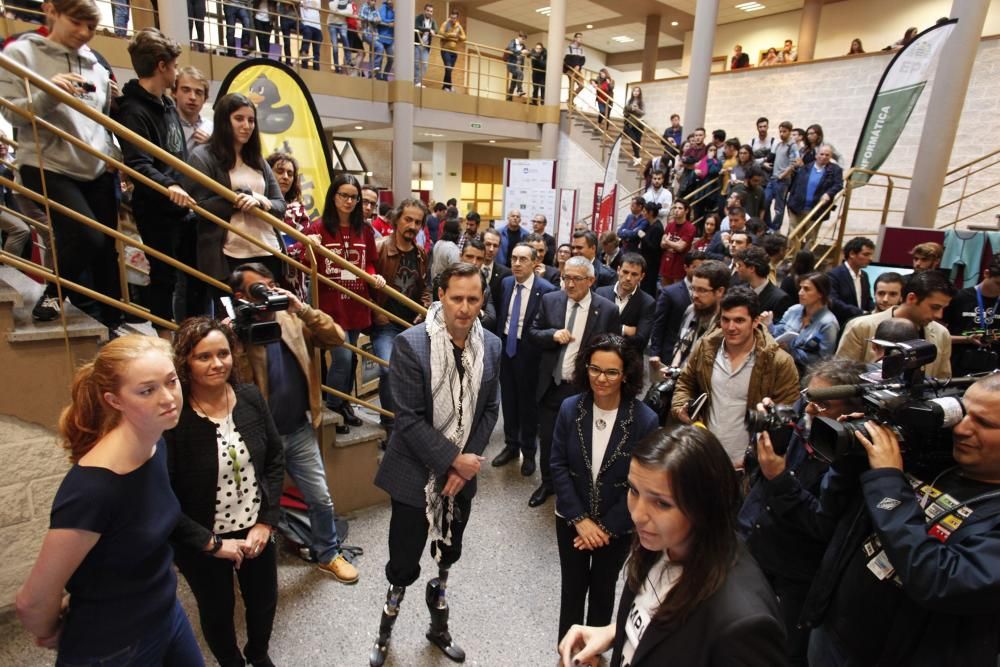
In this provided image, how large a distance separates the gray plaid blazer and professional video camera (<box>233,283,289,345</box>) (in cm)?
48

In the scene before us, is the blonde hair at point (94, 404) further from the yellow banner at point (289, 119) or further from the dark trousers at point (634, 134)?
the dark trousers at point (634, 134)

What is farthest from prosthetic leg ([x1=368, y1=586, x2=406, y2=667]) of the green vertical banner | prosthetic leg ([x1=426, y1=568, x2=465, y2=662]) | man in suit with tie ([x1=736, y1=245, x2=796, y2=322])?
the green vertical banner

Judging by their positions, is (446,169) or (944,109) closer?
(944,109)

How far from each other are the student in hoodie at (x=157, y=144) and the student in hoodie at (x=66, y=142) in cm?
12

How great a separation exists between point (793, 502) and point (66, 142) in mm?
3219

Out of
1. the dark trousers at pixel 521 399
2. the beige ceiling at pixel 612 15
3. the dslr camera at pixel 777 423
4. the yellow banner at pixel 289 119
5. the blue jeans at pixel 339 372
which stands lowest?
the dark trousers at pixel 521 399

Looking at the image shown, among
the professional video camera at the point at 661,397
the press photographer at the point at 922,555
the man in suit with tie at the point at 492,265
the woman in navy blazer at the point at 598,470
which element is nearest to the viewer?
the press photographer at the point at 922,555

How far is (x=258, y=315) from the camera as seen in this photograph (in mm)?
2070

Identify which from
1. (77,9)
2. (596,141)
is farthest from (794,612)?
(596,141)

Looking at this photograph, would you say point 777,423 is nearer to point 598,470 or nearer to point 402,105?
point 598,470

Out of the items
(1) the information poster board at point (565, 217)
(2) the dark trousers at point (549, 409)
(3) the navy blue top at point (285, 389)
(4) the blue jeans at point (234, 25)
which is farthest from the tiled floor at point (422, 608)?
(4) the blue jeans at point (234, 25)

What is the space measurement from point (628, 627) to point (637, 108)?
12901 millimetres

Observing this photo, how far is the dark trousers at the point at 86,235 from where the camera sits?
2.34 metres

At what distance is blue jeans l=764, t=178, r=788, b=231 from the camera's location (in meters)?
7.47
